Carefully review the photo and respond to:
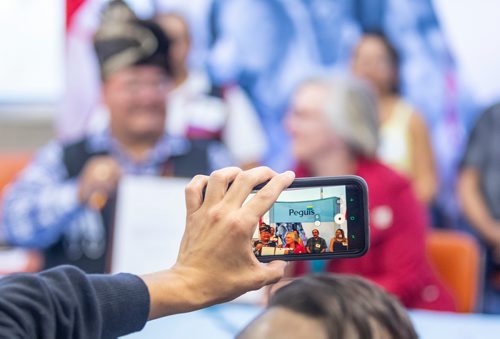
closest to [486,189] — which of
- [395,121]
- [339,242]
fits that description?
[395,121]

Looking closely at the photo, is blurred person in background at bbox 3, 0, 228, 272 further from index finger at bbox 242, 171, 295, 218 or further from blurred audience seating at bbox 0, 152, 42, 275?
index finger at bbox 242, 171, 295, 218

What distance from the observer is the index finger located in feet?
2.34

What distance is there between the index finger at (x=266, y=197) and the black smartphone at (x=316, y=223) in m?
0.04

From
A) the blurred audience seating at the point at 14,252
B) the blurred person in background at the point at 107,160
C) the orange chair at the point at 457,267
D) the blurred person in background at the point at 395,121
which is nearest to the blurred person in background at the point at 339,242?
the orange chair at the point at 457,267

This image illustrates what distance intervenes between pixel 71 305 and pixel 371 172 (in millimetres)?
1556

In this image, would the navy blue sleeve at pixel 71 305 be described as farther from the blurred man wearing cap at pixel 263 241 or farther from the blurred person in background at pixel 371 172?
the blurred person in background at pixel 371 172

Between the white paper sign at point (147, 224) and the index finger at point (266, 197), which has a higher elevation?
the index finger at point (266, 197)

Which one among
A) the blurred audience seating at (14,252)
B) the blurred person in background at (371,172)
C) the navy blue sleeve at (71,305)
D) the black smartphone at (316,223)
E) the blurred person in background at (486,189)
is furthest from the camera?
the blurred audience seating at (14,252)

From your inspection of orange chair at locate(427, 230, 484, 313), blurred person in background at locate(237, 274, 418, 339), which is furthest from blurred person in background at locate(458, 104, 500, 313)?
Answer: blurred person in background at locate(237, 274, 418, 339)

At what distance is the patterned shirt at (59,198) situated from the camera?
11.4 ft

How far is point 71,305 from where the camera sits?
70 cm

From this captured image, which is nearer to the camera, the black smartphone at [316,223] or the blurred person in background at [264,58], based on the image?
the black smartphone at [316,223]

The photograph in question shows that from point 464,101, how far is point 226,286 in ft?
8.85

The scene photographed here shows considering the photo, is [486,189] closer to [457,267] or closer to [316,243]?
[457,267]
